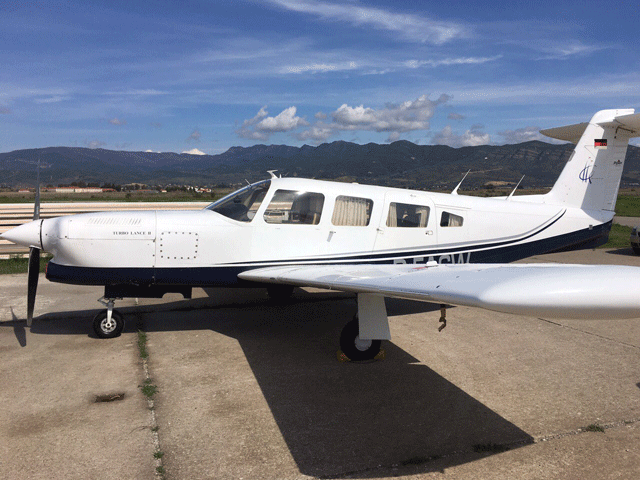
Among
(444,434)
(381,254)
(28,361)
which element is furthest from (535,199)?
(28,361)

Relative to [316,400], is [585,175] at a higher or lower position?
higher

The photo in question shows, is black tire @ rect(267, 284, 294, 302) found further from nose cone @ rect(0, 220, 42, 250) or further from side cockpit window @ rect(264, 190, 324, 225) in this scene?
nose cone @ rect(0, 220, 42, 250)

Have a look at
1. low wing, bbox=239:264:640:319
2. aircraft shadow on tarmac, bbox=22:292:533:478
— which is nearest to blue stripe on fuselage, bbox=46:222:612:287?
aircraft shadow on tarmac, bbox=22:292:533:478

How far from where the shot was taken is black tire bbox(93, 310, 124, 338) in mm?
Result: 6969

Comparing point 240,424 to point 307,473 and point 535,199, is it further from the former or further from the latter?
point 535,199

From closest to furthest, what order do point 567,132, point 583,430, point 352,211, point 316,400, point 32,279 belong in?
point 583,430, point 316,400, point 32,279, point 352,211, point 567,132

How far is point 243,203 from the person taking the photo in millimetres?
7141

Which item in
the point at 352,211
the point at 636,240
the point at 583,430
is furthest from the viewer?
the point at 636,240

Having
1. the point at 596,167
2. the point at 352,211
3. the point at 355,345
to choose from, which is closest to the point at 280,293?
the point at 352,211

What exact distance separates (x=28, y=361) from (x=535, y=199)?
894 centimetres

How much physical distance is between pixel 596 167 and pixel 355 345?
20.1 ft

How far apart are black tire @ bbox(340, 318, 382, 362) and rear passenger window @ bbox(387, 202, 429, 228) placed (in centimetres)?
203

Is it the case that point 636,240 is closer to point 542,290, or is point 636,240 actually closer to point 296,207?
point 296,207

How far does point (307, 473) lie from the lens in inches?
147
